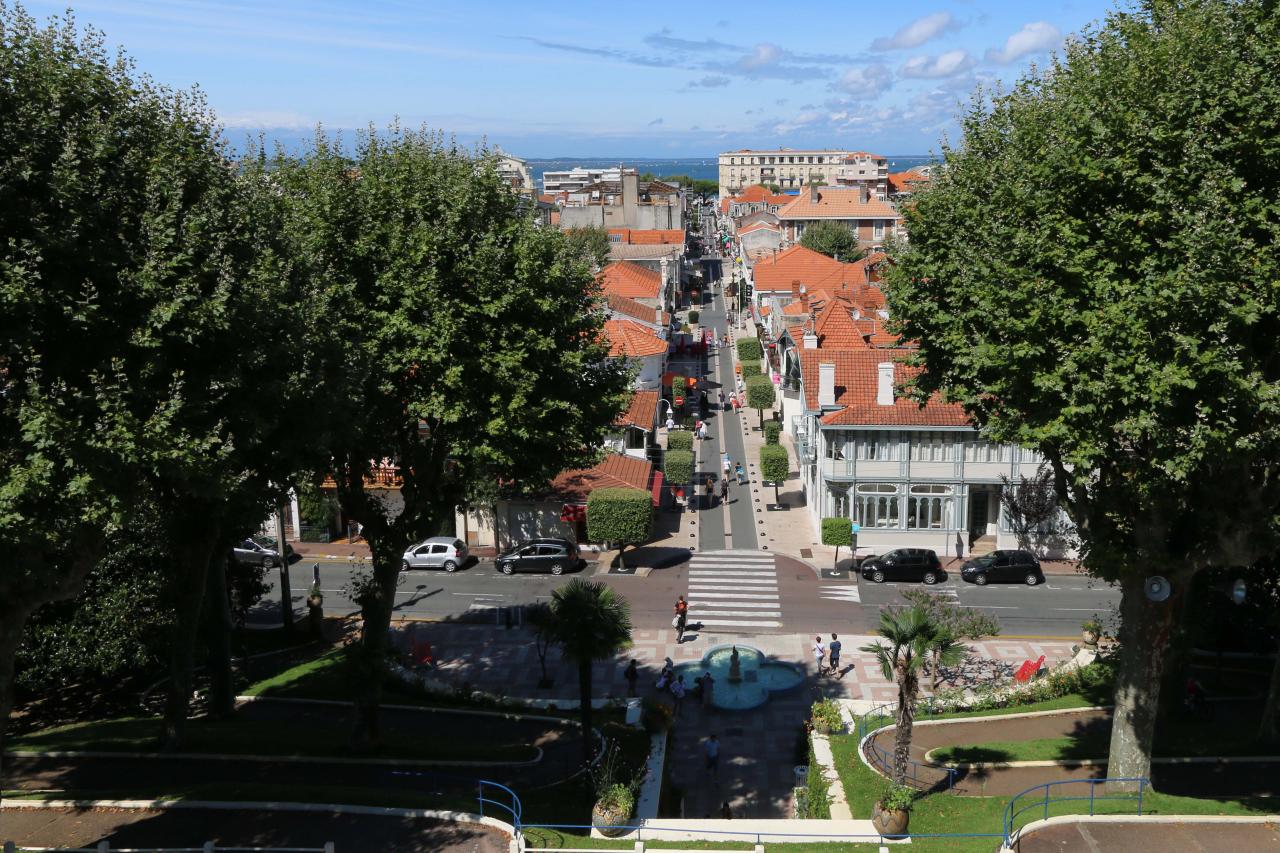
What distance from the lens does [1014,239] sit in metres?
18.3

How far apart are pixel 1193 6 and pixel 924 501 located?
25580mm

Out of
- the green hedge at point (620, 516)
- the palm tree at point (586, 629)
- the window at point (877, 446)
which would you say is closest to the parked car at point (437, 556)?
the green hedge at point (620, 516)

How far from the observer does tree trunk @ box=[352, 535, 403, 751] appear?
2298cm

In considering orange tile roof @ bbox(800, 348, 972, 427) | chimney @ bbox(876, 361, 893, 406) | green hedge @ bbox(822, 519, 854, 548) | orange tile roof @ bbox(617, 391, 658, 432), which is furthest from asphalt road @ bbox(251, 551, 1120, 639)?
orange tile roof @ bbox(617, 391, 658, 432)

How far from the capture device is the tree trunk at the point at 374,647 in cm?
2298

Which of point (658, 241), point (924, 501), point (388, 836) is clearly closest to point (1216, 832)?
point (388, 836)

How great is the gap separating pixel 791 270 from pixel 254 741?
208ft

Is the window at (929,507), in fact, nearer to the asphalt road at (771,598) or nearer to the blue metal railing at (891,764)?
the asphalt road at (771,598)

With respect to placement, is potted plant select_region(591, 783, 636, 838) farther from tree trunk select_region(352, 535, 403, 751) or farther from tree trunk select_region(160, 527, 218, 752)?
tree trunk select_region(160, 527, 218, 752)

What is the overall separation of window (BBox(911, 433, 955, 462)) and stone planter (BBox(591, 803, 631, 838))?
2470cm

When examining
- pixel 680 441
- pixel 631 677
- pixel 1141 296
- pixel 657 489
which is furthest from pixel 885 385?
pixel 1141 296

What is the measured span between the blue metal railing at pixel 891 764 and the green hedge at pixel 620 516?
1501cm

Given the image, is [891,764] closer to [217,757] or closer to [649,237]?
[217,757]

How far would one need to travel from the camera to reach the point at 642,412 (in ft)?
165
